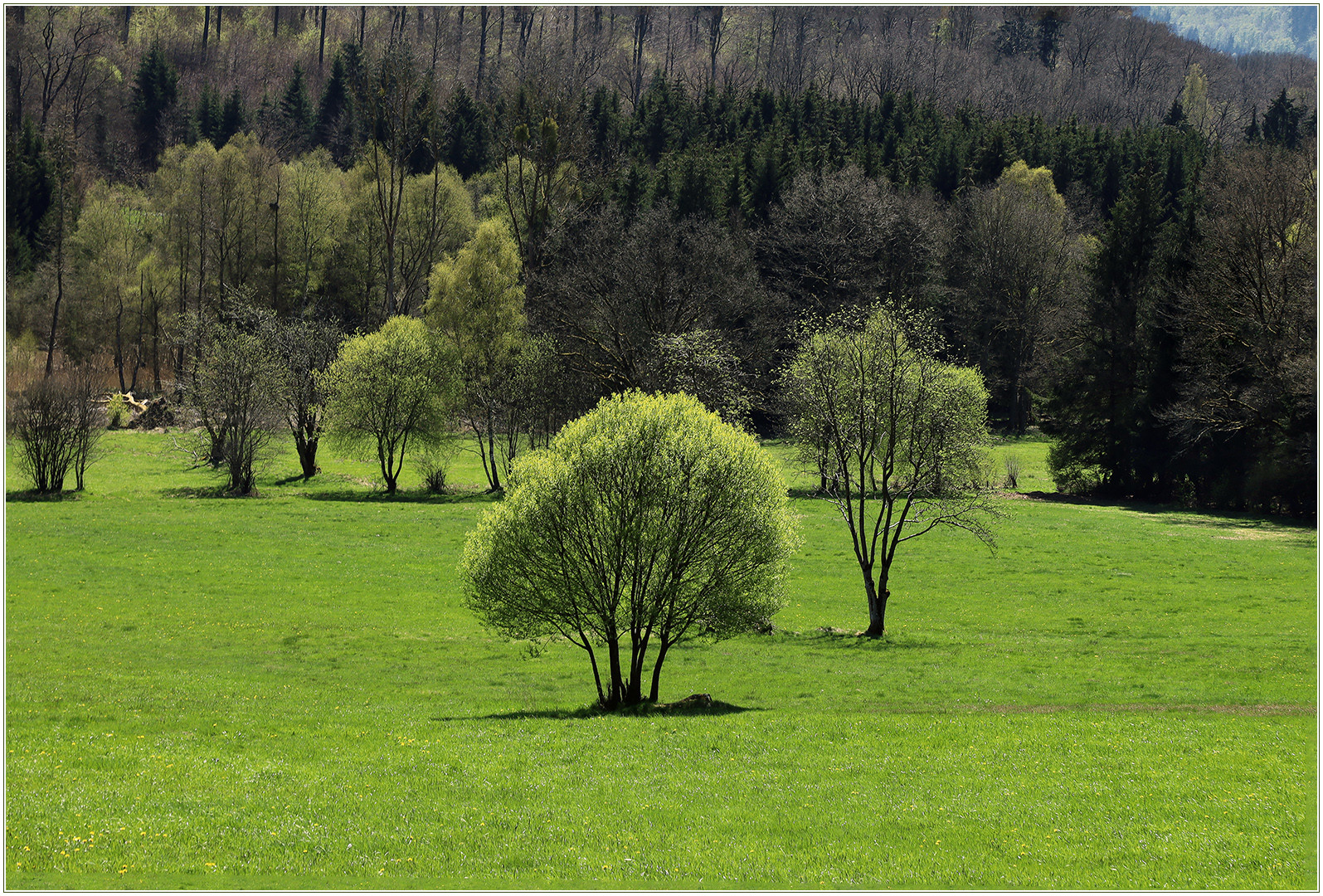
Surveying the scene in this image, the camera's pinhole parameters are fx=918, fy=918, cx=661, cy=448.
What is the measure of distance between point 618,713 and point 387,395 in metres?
41.5

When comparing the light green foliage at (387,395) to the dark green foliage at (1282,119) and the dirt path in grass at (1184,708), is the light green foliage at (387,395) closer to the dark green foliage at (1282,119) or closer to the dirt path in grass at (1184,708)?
the dirt path in grass at (1184,708)

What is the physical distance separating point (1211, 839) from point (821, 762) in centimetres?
707

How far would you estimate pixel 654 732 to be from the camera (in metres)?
21.5

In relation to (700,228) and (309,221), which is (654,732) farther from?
(309,221)

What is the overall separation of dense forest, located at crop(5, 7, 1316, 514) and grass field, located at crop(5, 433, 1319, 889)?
16.8 metres

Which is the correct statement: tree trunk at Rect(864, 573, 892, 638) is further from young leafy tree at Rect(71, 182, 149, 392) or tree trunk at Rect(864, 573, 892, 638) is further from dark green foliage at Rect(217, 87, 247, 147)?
dark green foliage at Rect(217, 87, 247, 147)

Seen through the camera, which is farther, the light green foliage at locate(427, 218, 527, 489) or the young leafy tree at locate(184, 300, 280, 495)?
the light green foliage at locate(427, 218, 527, 489)

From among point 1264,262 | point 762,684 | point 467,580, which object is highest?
point 1264,262

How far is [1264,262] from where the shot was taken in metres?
58.4

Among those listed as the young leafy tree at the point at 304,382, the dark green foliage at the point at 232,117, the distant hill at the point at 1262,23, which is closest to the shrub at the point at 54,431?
the young leafy tree at the point at 304,382

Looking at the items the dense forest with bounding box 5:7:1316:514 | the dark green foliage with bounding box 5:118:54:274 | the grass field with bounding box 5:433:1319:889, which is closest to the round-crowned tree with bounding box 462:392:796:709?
the grass field with bounding box 5:433:1319:889

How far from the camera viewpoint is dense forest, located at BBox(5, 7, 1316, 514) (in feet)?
194

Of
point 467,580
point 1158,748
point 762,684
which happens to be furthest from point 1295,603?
point 467,580

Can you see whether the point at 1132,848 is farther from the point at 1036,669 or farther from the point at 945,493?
the point at 945,493
